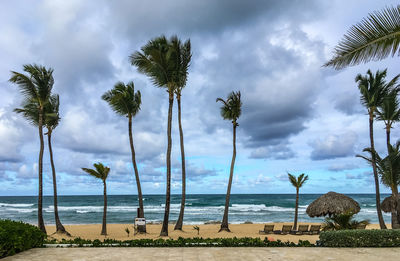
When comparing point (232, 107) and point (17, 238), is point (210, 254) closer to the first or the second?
point (17, 238)

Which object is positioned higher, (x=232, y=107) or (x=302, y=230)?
(x=232, y=107)

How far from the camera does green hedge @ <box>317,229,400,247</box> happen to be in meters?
9.22

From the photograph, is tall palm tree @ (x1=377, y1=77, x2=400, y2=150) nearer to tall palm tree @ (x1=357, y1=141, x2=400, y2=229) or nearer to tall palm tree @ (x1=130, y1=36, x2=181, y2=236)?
tall palm tree @ (x1=357, y1=141, x2=400, y2=229)

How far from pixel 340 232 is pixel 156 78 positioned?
1074cm

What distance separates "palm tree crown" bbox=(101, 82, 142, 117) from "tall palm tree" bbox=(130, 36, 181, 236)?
1.88 m

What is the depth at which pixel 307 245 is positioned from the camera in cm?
941

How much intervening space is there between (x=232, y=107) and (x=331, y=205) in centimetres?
861

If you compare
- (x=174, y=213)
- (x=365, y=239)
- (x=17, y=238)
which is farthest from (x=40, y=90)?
(x=174, y=213)

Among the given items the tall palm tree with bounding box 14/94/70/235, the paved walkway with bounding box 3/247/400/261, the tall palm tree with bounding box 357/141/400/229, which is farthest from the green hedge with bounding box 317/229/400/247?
the tall palm tree with bounding box 14/94/70/235

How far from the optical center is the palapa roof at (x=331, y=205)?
19250 mm

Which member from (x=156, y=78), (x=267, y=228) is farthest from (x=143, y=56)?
(x=267, y=228)

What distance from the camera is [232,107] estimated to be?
Answer: 19.0 m

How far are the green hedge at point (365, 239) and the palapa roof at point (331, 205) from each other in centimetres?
1033

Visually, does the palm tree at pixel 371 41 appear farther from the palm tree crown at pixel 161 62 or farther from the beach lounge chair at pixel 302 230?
the beach lounge chair at pixel 302 230
